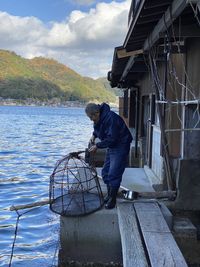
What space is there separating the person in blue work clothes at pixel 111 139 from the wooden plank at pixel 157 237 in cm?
48

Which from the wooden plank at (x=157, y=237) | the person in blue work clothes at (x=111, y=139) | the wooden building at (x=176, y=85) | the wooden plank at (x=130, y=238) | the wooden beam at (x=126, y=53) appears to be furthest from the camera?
the wooden beam at (x=126, y=53)

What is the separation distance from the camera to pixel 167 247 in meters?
5.60

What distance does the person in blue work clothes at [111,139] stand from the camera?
7.28m

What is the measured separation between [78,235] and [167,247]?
1882 millimetres

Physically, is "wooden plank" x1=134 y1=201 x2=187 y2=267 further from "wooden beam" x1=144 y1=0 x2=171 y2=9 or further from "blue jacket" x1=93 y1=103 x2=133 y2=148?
"wooden beam" x1=144 y1=0 x2=171 y2=9

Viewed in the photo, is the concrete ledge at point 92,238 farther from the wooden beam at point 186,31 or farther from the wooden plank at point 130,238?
the wooden beam at point 186,31

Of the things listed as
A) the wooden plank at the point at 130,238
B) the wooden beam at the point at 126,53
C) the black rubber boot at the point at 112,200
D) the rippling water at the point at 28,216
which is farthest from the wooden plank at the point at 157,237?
the wooden beam at the point at 126,53

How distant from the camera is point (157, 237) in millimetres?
5980

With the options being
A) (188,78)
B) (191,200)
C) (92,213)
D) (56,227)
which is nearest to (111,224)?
(92,213)

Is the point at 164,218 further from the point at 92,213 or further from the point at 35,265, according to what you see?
the point at 35,265

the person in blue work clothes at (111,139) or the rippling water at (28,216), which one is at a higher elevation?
the person in blue work clothes at (111,139)

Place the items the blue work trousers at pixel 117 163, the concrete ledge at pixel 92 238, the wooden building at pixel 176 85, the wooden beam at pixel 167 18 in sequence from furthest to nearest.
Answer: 1. the blue work trousers at pixel 117 163
2. the wooden building at pixel 176 85
3. the concrete ledge at pixel 92 238
4. the wooden beam at pixel 167 18

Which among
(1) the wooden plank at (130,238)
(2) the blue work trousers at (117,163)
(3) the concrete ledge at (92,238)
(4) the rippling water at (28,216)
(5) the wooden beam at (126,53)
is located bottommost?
(4) the rippling water at (28,216)

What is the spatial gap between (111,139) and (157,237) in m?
1.89
